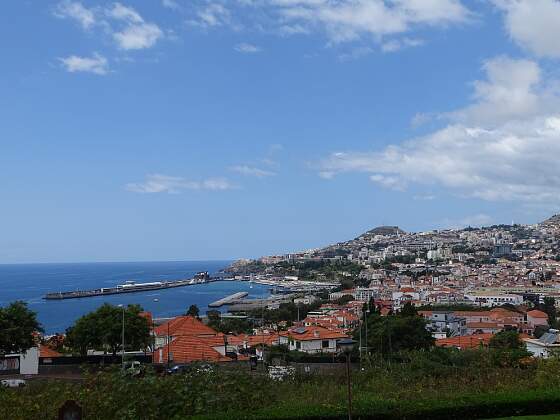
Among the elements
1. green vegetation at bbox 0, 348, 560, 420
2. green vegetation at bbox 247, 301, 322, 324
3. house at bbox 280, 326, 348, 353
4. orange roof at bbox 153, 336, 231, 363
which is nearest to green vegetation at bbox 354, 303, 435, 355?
house at bbox 280, 326, 348, 353

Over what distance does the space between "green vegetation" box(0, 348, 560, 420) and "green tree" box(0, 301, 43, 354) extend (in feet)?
38.2

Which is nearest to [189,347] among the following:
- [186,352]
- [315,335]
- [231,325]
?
[186,352]

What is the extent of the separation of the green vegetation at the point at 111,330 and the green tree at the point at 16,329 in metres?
2.44

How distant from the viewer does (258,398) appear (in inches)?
283

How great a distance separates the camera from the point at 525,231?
180 m

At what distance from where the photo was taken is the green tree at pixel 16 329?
721 inches

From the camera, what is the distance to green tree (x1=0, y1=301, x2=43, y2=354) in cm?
1831

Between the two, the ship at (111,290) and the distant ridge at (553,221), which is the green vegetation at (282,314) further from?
the distant ridge at (553,221)

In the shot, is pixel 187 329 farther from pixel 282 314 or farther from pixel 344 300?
pixel 344 300

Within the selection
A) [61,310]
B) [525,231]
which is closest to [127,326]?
[61,310]

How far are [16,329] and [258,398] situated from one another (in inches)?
544

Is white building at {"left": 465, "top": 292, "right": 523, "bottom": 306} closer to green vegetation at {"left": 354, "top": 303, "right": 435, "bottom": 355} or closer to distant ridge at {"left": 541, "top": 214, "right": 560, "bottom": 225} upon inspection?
green vegetation at {"left": 354, "top": 303, "right": 435, "bottom": 355}

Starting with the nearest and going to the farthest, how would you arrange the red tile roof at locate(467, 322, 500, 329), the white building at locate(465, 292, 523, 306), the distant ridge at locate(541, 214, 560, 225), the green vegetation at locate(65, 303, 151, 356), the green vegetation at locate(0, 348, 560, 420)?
the green vegetation at locate(0, 348, 560, 420), the green vegetation at locate(65, 303, 151, 356), the red tile roof at locate(467, 322, 500, 329), the white building at locate(465, 292, 523, 306), the distant ridge at locate(541, 214, 560, 225)

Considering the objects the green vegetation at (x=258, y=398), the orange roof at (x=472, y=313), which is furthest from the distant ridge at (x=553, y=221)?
the green vegetation at (x=258, y=398)
